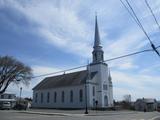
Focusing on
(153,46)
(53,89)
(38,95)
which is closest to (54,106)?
(53,89)

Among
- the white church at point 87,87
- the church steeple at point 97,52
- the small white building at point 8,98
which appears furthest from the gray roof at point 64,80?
the small white building at point 8,98

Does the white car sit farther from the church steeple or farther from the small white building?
the church steeple

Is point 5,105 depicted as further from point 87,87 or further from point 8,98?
point 87,87

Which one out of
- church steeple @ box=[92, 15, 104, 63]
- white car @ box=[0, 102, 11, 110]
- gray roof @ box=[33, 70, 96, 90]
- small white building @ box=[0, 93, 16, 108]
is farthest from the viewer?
church steeple @ box=[92, 15, 104, 63]

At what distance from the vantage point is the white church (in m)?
68.6

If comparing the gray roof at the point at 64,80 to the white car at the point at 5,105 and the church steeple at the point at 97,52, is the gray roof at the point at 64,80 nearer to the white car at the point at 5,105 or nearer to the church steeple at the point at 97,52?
the church steeple at the point at 97,52

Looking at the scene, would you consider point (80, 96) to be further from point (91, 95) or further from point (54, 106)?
point (54, 106)

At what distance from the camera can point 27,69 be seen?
67938mm

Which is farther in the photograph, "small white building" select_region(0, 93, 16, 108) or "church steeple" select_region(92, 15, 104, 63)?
"church steeple" select_region(92, 15, 104, 63)

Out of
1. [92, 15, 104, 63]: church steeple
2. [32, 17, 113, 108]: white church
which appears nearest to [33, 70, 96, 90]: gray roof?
[32, 17, 113, 108]: white church

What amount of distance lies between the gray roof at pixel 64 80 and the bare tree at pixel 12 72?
1276cm

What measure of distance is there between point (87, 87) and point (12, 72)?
20171 millimetres

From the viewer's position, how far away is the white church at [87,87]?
225 feet

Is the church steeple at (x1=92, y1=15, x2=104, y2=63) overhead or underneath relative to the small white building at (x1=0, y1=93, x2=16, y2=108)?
overhead
